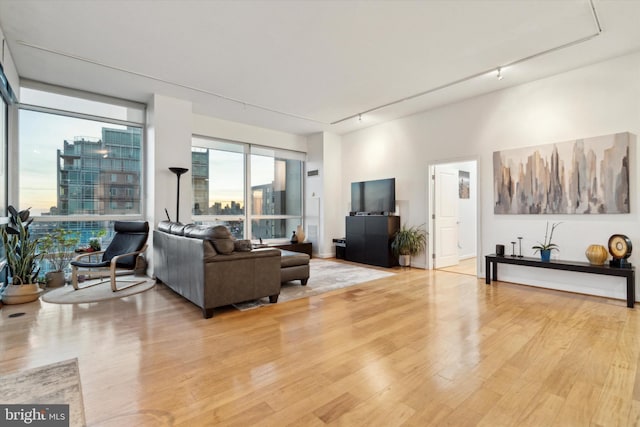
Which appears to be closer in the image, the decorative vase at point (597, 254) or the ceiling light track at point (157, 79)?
the ceiling light track at point (157, 79)

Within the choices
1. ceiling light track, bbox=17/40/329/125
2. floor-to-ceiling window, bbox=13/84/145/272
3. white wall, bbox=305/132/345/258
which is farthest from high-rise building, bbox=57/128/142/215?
white wall, bbox=305/132/345/258

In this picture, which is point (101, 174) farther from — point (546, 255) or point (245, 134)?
point (546, 255)

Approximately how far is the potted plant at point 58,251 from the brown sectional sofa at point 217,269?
195 centimetres

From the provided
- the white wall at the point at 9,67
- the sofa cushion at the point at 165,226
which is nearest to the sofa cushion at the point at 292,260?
the sofa cushion at the point at 165,226

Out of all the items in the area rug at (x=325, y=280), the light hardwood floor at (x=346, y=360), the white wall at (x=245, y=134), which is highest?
the white wall at (x=245, y=134)

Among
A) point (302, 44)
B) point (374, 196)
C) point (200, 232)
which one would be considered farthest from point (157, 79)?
point (374, 196)

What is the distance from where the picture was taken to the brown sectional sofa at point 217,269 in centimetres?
311

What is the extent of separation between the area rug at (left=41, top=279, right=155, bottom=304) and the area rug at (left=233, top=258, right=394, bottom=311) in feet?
5.65

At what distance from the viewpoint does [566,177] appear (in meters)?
4.09

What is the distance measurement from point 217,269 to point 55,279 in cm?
304

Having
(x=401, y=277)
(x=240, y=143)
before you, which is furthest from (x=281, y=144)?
(x=401, y=277)

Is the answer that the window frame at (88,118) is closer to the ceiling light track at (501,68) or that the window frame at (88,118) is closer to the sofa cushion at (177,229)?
the sofa cushion at (177,229)

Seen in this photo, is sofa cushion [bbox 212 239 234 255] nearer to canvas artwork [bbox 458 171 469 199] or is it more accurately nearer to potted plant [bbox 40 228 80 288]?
potted plant [bbox 40 228 80 288]

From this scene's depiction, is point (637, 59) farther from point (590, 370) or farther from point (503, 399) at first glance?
point (503, 399)
